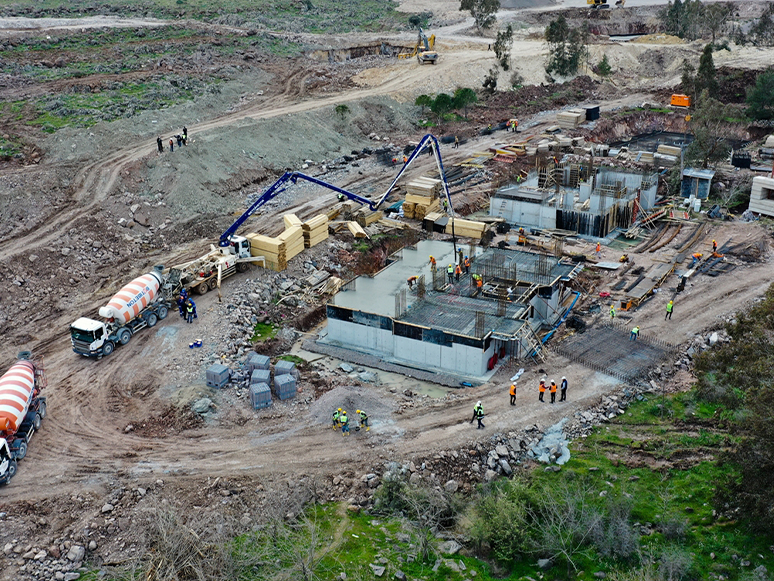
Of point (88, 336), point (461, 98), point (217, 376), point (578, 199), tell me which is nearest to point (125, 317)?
point (88, 336)

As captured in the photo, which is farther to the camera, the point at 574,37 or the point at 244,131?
the point at 574,37

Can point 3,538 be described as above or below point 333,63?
below

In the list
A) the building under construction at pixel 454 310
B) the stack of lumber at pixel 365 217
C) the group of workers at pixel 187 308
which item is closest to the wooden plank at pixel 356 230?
the stack of lumber at pixel 365 217

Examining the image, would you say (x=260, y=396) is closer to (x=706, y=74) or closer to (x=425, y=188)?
(x=425, y=188)

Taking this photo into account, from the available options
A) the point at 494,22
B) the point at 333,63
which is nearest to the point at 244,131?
the point at 333,63

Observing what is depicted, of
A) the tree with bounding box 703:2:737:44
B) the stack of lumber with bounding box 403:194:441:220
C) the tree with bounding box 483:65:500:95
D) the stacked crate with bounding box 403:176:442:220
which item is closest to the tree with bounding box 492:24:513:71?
the tree with bounding box 483:65:500:95

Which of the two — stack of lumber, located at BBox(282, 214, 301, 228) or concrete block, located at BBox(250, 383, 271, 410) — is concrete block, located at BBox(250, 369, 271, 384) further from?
stack of lumber, located at BBox(282, 214, 301, 228)

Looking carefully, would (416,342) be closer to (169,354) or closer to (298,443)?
(298,443)
